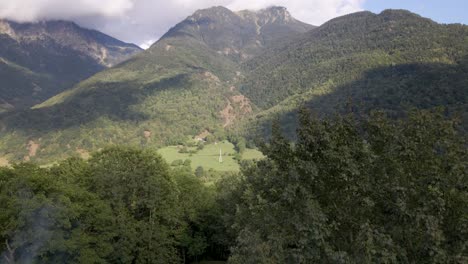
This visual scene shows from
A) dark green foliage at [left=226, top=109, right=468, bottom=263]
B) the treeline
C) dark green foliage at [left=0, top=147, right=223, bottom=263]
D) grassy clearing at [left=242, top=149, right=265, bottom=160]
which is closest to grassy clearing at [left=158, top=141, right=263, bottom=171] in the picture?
grassy clearing at [left=242, top=149, right=265, bottom=160]

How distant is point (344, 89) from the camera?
19500 cm

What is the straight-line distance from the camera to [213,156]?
174 meters

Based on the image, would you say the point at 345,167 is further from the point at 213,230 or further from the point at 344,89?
the point at 344,89

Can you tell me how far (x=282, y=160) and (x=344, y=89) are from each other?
190092 mm

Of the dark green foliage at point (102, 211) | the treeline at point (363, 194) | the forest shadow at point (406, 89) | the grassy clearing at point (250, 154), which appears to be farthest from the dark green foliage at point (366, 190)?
the grassy clearing at point (250, 154)

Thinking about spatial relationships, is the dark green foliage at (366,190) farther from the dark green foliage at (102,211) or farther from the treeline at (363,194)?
the dark green foliage at (102,211)

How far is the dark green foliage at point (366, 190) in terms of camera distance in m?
13.1

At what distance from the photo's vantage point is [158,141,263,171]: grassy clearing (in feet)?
496

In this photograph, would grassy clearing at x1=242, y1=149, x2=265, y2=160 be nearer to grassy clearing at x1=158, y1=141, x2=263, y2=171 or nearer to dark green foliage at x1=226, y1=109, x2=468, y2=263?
grassy clearing at x1=158, y1=141, x2=263, y2=171

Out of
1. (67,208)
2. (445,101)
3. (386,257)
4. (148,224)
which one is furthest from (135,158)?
(445,101)

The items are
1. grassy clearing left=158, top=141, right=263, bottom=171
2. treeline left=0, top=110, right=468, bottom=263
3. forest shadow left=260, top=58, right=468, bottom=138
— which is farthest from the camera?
grassy clearing left=158, top=141, right=263, bottom=171

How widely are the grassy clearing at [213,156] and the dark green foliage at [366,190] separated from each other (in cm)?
12663

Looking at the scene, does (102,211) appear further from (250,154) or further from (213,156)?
(213,156)

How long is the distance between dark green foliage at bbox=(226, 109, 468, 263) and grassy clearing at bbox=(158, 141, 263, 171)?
127 meters
